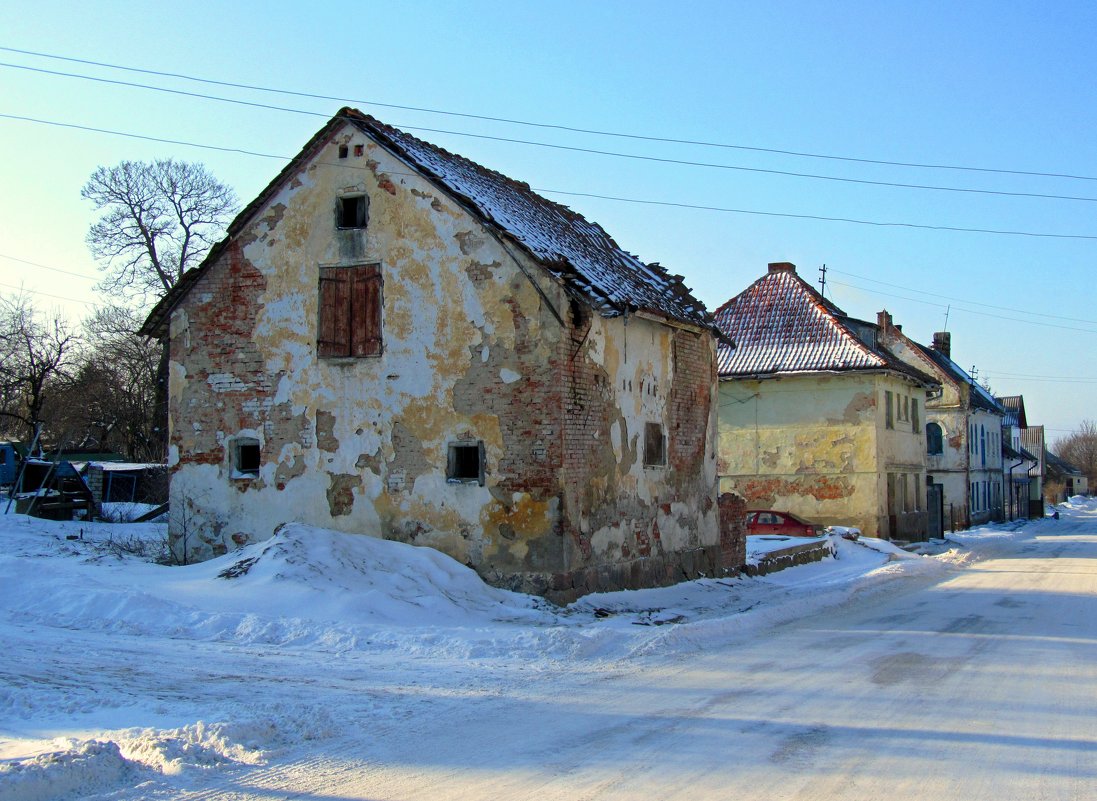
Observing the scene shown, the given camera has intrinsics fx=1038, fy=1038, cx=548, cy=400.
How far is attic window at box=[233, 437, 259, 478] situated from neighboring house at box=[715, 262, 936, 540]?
19217mm

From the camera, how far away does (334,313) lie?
1655cm

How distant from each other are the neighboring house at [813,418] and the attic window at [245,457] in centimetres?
1922

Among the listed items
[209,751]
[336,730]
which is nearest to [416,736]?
[336,730]

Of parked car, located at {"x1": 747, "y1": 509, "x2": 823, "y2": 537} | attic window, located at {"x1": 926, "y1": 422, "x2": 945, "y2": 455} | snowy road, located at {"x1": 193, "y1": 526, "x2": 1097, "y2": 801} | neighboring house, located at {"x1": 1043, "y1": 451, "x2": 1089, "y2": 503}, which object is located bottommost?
snowy road, located at {"x1": 193, "y1": 526, "x2": 1097, "y2": 801}

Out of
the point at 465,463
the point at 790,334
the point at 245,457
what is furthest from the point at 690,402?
the point at 790,334

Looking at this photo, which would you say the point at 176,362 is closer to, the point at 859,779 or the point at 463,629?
the point at 463,629

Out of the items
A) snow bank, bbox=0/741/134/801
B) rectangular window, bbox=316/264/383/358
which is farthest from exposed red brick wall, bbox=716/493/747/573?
snow bank, bbox=0/741/134/801

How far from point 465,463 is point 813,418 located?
19.6 metres

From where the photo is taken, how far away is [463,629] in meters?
12.2

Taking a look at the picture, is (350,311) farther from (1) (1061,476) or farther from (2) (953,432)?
(1) (1061,476)

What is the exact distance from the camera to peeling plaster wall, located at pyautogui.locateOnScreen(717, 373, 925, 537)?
32.2m

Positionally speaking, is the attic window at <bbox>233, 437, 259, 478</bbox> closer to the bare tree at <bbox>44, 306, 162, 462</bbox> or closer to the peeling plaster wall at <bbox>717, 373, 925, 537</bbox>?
the peeling plaster wall at <bbox>717, 373, 925, 537</bbox>

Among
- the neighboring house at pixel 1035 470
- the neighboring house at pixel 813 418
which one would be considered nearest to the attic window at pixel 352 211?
the neighboring house at pixel 813 418

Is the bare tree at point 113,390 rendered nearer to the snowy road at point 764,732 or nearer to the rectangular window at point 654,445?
the rectangular window at point 654,445
